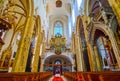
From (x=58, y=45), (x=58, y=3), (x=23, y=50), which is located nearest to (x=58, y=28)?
(x=58, y=3)

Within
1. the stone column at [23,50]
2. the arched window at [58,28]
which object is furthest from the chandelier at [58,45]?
the stone column at [23,50]

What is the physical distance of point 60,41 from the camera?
20625mm

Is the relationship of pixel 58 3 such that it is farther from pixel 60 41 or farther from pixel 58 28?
pixel 60 41

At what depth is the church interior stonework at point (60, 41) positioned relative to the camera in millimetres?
5064

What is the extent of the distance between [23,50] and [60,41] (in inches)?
496

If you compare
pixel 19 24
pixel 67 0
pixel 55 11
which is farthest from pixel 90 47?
pixel 55 11

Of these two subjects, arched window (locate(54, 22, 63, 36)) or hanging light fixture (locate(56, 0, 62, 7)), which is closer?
hanging light fixture (locate(56, 0, 62, 7))

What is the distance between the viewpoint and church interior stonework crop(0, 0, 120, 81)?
506 centimetres

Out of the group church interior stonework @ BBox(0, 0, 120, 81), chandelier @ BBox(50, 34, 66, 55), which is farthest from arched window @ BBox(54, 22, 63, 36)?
chandelier @ BBox(50, 34, 66, 55)

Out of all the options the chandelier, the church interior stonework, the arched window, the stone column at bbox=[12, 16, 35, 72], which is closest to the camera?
the church interior stonework

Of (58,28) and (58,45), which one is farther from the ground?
(58,28)

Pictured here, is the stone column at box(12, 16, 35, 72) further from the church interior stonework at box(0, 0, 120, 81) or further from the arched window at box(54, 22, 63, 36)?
the arched window at box(54, 22, 63, 36)

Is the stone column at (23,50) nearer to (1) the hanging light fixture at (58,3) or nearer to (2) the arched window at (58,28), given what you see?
(1) the hanging light fixture at (58,3)

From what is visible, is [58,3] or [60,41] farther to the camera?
[58,3]
